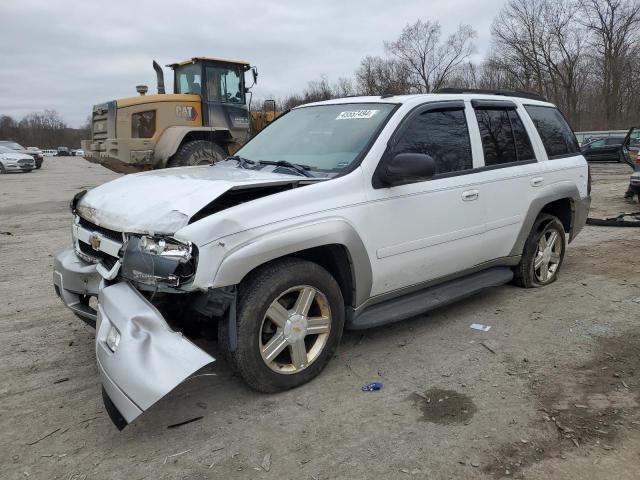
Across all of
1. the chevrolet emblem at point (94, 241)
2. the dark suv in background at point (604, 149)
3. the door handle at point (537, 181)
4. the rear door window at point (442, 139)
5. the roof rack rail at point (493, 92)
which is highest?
the dark suv in background at point (604, 149)

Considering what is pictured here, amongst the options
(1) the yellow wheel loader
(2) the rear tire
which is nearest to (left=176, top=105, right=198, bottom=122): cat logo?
(1) the yellow wheel loader

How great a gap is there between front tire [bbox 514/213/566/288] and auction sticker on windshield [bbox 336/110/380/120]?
85.5 inches

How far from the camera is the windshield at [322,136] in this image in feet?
12.4

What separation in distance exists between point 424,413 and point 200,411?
1334mm

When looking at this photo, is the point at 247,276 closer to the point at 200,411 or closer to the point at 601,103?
the point at 200,411

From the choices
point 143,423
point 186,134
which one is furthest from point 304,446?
point 186,134

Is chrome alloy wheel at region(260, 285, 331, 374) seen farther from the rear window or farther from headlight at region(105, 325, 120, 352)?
the rear window

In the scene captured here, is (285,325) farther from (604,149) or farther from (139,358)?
(604,149)

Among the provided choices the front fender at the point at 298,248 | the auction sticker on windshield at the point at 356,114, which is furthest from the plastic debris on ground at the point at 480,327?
the auction sticker on windshield at the point at 356,114

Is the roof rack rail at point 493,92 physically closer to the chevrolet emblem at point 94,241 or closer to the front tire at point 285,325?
the front tire at point 285,325

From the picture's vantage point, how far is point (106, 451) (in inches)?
108

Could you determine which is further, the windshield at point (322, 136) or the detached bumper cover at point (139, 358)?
the windshield at point (322, 136)

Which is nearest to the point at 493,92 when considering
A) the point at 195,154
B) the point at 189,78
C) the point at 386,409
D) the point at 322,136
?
the point at 322,136

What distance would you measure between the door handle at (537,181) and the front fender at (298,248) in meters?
2.21
